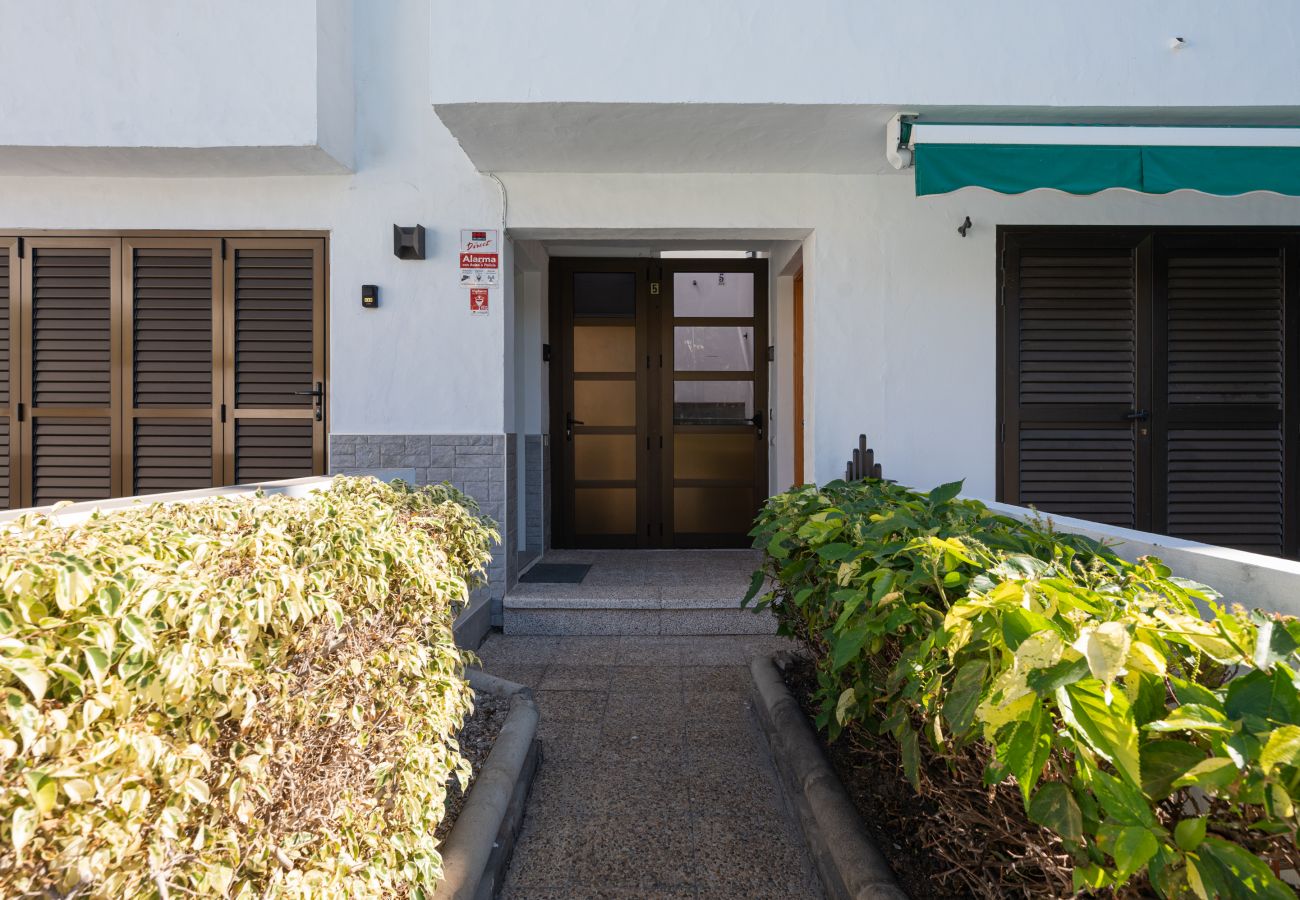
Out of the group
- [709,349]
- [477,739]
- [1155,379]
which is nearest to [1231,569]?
[477,739]

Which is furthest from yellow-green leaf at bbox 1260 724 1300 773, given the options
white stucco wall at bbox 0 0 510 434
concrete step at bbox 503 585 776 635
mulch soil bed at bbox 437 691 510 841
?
white stucco wall at bbox 0 0 510 434

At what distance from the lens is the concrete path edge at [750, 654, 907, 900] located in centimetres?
184

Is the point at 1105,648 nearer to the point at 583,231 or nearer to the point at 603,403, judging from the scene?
the point at 583,231

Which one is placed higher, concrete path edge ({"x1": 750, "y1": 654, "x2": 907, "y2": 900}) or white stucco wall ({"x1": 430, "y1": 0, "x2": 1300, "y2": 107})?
white stucco wall ({"x1": 430, "y1": 0, "x2": 1300, "y2": 107})

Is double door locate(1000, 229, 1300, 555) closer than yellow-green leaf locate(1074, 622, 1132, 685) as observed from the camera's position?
No

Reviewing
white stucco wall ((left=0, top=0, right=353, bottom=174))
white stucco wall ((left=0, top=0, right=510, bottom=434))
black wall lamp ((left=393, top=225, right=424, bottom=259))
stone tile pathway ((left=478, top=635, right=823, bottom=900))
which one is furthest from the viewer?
white stucco wall ((left=0, top=0, right=510, bottom=434))

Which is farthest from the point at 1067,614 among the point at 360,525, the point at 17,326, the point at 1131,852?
the point at 17,326

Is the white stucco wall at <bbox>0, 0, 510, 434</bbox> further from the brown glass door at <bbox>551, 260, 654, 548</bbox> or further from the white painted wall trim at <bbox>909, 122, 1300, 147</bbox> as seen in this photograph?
the white painted wall trim at <bbox>909, 122, 1300, 147</bbox>

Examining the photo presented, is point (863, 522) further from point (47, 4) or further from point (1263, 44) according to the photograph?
point (47, 4)

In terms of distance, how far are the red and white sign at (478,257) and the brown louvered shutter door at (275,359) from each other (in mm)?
936

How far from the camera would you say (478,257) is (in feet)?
15.4

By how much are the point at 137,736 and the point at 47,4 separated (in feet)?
16.7

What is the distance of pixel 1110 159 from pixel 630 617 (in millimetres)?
3723

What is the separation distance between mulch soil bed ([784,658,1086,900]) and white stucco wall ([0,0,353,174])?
4.29 metres
